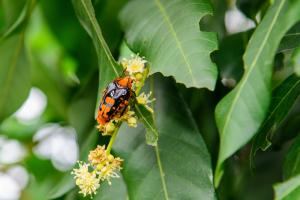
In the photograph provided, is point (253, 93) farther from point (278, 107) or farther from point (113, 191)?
point (113, 191)

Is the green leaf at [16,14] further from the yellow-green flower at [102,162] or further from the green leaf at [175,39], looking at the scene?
the yellow-green flower at [102,162]

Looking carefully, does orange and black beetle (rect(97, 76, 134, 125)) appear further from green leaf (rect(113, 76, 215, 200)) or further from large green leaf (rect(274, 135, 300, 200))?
large green leaf (rect(274, 135, 300, 200))

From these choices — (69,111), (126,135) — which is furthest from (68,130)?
(126,135)

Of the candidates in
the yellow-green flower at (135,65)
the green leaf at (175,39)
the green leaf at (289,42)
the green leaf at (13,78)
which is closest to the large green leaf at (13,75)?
the green leaf at (13,78)

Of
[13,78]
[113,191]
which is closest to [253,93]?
[113,191]

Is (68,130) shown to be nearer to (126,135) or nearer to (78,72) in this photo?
(78,72)

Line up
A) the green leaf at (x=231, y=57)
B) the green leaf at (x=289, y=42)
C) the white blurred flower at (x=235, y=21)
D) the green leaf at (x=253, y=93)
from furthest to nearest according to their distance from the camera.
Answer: the white blurred flower at (x=235, y=21), the green leaf at (x=231, y=57), the green leaf at (x=289, y=42), the green leaf at (x=253, y=93)
